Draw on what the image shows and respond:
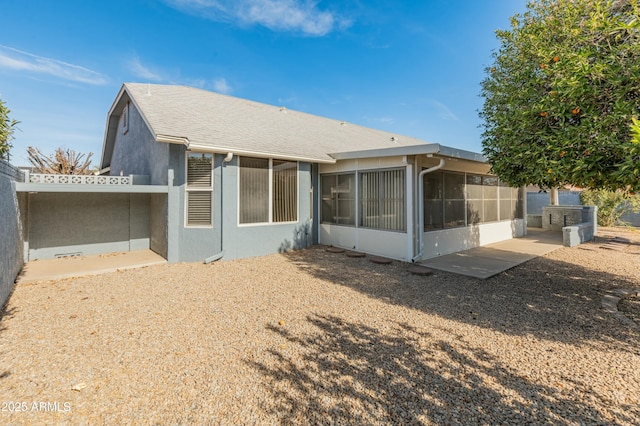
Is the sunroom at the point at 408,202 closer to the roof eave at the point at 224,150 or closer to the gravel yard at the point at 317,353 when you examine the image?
the roof eave at the point at 224,150

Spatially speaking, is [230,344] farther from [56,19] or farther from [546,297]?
[56,19]

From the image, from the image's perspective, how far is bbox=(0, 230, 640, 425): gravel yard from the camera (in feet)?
8.27

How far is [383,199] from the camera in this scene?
882cm

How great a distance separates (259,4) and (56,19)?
7096 millimetres

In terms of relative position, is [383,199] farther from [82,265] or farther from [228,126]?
[82,265]

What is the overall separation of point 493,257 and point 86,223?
13.4m

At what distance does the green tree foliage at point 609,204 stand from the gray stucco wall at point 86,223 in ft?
72.2

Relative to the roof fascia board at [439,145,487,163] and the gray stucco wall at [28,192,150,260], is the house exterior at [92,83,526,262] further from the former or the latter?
the gray stucco wall at [28,192,150,260]

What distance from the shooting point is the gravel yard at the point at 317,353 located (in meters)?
2.52

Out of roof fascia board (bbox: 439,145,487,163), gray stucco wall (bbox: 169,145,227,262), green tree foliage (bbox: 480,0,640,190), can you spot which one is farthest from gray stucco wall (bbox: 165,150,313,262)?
green tree foliage (bbox: 480,0,640,190)

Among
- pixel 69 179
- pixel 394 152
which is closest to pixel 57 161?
pixel 69 179

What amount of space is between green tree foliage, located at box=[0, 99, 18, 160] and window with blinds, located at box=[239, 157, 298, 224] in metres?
6.67

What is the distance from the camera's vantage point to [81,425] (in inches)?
91.8

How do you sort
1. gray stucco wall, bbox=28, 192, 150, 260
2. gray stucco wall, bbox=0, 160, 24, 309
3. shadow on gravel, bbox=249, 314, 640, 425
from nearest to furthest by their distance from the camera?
shadow on gravel, bbox=249, 314, 640, 425
gray stucco wall, bbox=0, 160, 24, 309
gray stucco wall, bbox=28, 192, 150, 260
